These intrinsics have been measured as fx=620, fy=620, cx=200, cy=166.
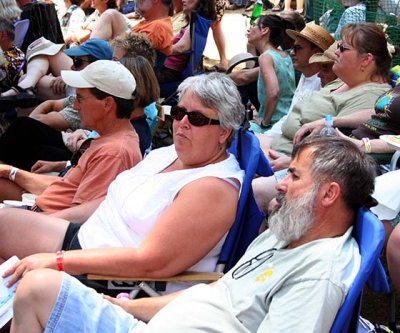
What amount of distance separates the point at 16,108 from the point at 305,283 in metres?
3.94

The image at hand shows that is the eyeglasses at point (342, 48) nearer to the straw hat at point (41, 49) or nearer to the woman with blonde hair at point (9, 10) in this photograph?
the straw hat at point (41, 49)

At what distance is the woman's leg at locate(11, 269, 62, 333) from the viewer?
205cm

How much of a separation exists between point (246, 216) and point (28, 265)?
2.98 feet

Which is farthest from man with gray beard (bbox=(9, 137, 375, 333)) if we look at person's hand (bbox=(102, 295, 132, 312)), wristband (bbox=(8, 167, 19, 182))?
wristband (bbox=(8, 167, 19, 182))

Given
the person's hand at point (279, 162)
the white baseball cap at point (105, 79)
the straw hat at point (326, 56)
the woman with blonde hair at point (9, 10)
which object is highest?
the white baseball cap at point (105, 79)

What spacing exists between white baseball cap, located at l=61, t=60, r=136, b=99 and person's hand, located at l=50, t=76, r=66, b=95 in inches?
77.5

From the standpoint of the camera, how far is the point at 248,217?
261cm

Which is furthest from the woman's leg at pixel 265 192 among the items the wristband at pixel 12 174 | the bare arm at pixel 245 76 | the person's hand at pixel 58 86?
the person's hand at pixel 58 86

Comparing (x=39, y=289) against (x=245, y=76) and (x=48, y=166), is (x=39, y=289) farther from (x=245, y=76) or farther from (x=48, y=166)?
(x=245, y=76)

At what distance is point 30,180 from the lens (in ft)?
11.6

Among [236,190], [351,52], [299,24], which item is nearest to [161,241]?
[236,190]

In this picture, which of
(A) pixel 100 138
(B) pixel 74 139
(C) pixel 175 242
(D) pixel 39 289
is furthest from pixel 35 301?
(B) pixel 74 139

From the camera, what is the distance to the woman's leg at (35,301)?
2051 millimetres

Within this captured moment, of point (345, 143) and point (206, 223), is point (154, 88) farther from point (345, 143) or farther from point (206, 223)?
point (345, 143)
